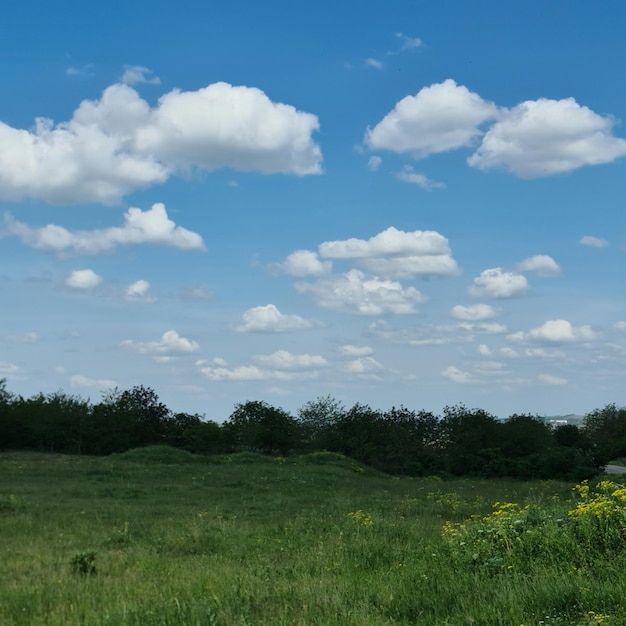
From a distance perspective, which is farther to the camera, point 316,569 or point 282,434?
point 282,434

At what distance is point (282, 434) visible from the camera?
62.4 meters

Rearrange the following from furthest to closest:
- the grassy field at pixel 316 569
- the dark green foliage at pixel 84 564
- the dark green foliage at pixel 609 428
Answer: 1. the dark green foliage at pixel 609 428
2. the dark green foliage at pixel 84 564
3. the grassy field at pixel 316 569

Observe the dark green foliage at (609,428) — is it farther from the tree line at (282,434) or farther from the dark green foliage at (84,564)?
the dark green foliage at (84,564)

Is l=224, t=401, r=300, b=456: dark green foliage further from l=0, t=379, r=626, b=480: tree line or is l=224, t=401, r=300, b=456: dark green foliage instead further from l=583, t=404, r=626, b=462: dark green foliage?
l=583, t=404, r=626, b=462: dark green foliage

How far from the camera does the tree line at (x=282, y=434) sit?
55.9 m

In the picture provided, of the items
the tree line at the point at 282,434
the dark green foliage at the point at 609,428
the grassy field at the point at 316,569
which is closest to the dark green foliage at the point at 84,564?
the grassy field at the point at 316,569

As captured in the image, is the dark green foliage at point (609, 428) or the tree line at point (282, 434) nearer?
the tree line at point (282, 434)

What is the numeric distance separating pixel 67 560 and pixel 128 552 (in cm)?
113

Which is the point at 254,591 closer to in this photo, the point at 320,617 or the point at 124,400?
the point at 320,617

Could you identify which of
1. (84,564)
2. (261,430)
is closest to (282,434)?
(261,430)

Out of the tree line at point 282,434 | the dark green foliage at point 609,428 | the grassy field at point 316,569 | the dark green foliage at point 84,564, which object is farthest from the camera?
the dark green foliage at point 609,428

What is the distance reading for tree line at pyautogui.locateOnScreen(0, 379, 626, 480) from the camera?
184 feet

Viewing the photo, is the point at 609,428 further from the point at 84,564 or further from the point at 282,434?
the point at 84,564

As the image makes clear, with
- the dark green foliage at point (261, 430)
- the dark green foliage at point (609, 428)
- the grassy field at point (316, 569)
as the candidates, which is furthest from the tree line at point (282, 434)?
the grassy field at point (316, 569)
